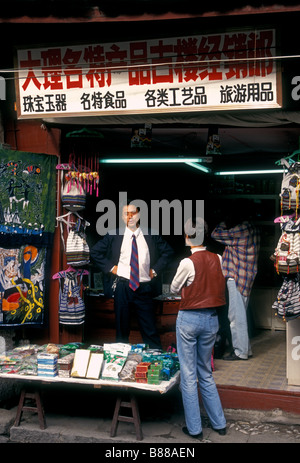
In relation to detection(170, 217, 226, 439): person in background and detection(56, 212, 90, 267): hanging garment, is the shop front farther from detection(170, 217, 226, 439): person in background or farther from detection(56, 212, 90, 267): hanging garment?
detection(170, 217, 226, 439): person in background

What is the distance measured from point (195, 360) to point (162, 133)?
142 inches

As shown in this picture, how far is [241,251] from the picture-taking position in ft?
25.9

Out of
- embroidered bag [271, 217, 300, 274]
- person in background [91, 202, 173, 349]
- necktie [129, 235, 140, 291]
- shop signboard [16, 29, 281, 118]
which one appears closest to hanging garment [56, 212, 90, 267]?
person in background [91, 202, 173, 349]

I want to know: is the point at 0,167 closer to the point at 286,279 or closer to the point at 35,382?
the point at 35,382

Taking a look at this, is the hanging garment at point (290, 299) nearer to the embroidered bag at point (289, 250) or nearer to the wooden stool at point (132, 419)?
the embroidered bag at point (289, 250)

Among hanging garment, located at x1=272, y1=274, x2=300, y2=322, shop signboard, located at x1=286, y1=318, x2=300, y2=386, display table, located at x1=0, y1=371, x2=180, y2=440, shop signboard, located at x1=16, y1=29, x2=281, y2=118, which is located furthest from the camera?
shop signboard, located at x1=286, y1=318, x2=300, y2=386

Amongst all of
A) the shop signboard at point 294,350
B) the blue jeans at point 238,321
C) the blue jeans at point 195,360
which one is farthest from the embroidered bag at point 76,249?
the shop signboard at point 294,350

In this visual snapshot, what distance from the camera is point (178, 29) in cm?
614

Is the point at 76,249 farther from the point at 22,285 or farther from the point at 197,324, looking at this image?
the point at 197,324

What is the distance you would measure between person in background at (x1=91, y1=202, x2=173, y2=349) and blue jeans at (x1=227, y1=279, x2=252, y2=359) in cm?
120

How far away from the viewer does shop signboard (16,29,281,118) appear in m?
5.82

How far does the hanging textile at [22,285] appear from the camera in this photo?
22.2ft

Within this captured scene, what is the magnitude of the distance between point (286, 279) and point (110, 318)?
3.00 m
